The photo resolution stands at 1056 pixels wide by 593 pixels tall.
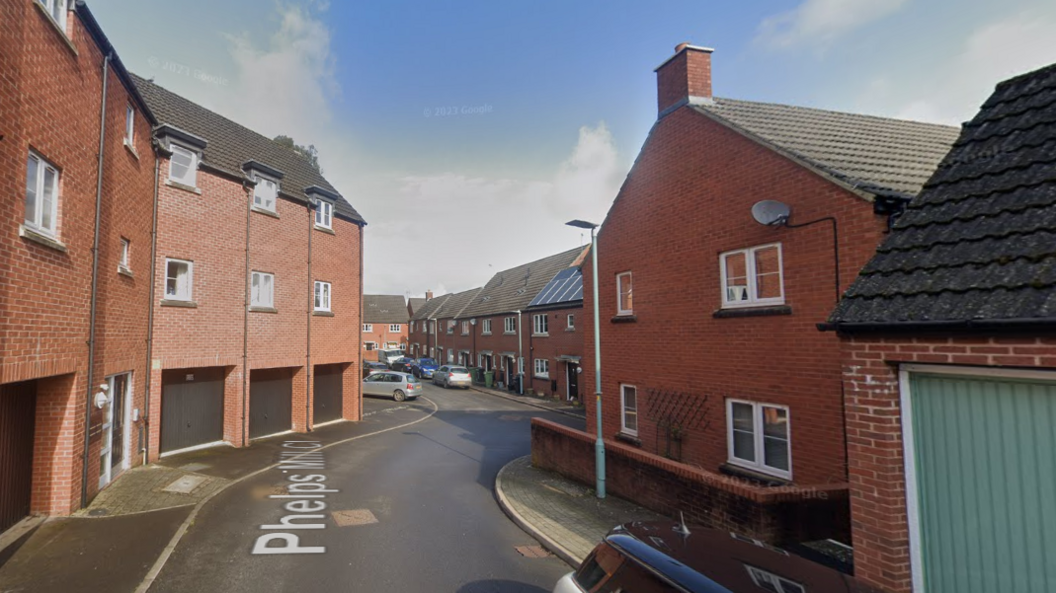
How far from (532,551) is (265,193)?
48.4 ft

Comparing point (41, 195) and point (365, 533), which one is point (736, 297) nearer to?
point (365, 533)

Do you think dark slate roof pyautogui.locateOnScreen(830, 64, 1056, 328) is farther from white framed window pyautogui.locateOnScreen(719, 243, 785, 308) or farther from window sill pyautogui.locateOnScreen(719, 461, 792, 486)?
window sill pyautogui.locateOnScreen(719, 461, 792, 486)

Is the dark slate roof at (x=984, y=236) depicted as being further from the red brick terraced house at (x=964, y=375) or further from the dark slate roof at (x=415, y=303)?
the dark slate roof at (x=415, y=303)

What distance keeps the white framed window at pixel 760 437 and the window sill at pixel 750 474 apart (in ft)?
0.19

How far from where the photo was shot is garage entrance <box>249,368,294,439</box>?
16.9m

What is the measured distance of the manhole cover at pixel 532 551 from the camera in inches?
298

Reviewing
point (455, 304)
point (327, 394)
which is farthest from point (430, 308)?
point (327, 394)

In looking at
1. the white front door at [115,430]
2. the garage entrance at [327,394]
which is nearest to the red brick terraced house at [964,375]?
the white front door at [115,430]

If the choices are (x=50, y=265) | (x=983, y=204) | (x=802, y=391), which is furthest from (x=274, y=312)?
(x=983, y=204)

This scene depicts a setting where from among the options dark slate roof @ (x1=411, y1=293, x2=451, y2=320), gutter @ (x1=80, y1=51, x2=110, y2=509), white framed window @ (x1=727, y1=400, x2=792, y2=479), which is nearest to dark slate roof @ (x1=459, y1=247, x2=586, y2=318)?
dark slate roof @ (x1=411, y1=293, x2=451, y2=320)

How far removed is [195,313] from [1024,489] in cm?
1663

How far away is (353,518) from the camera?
9.22 m

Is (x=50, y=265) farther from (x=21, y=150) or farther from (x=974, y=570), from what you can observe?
(x=974, y=570)

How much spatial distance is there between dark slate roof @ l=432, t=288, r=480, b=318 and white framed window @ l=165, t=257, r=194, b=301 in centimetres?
3339
